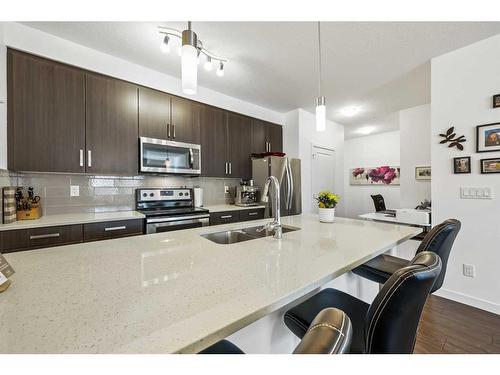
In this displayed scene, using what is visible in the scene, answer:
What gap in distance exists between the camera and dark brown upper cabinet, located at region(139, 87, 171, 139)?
8.08ft

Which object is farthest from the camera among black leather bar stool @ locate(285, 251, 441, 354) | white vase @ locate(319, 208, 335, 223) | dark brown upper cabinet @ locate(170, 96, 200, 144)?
dark brown upper cabinet @ locate(170, 96, 200, 144)

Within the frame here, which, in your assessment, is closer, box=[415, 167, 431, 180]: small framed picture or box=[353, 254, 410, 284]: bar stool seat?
box=[353, 254, 410, 284]: bar stool seat

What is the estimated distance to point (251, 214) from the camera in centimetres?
318

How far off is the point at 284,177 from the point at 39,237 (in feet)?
9.31

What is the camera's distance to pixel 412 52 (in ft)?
7.27

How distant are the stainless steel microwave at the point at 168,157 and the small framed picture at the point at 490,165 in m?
2.98

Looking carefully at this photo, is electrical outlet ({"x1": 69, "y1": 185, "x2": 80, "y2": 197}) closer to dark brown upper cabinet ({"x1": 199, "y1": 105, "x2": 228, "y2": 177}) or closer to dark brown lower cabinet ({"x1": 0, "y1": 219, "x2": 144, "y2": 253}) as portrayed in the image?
dark brown lower cabinet ({"x1": 0, "y1": 219, "x2": 144, "y2": 253})

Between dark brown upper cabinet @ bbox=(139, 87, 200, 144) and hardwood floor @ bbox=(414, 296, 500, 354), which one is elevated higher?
dark brown upper cabinet @ bbox=(139, 87, 200, 144)

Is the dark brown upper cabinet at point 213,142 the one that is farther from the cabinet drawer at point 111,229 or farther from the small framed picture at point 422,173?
the small framed picture at point 422,173

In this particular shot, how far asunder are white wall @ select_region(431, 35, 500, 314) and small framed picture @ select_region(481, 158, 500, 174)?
0.04 m

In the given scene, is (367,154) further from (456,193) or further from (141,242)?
(141,242)

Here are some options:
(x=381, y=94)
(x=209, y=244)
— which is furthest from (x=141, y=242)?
(x=381, y=94)

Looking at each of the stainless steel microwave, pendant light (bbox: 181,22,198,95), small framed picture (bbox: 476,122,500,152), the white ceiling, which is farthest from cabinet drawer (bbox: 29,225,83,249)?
small framed picture (bbox: 476,122,500,152)
